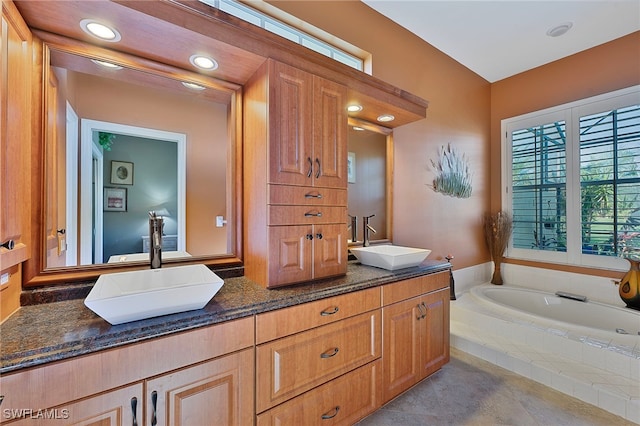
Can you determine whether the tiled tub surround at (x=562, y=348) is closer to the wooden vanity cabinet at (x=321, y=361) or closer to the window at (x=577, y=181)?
the window at (x=577, y=181)

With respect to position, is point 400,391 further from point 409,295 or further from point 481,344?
point 481,344

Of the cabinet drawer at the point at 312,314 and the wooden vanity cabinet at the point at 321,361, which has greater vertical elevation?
the cabinet drawer at the point at 312,314

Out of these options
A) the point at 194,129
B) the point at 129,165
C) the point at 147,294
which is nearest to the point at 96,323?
the point at 147,294

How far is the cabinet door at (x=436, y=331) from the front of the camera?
1.92 m

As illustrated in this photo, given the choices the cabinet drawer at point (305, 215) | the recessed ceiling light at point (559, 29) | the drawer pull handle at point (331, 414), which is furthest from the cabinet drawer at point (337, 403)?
the recessed ceiling light at point (559, 29)

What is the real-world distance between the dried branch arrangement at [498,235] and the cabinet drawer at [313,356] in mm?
2732

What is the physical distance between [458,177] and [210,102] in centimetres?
279

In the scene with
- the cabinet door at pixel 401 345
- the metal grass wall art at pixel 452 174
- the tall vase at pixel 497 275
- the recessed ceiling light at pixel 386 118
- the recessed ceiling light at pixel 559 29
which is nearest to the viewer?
the cabinet door at pixel 401 345

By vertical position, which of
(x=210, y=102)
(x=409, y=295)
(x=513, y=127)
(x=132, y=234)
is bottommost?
(x=409, y=295)

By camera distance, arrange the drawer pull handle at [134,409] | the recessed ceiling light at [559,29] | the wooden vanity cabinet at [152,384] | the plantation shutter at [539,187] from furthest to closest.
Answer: the plantation shutter at [539,187] < the recessed ceiling light at [559,29] < the drawer pull handle at [134,409] < the wooden vanity cabinet at [152,384]

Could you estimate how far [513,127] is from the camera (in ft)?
11.8

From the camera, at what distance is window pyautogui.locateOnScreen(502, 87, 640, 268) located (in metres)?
2.76

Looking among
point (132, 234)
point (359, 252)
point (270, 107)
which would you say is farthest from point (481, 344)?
point (132, 234)

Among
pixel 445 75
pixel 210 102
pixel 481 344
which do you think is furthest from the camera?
pixel 445 75
